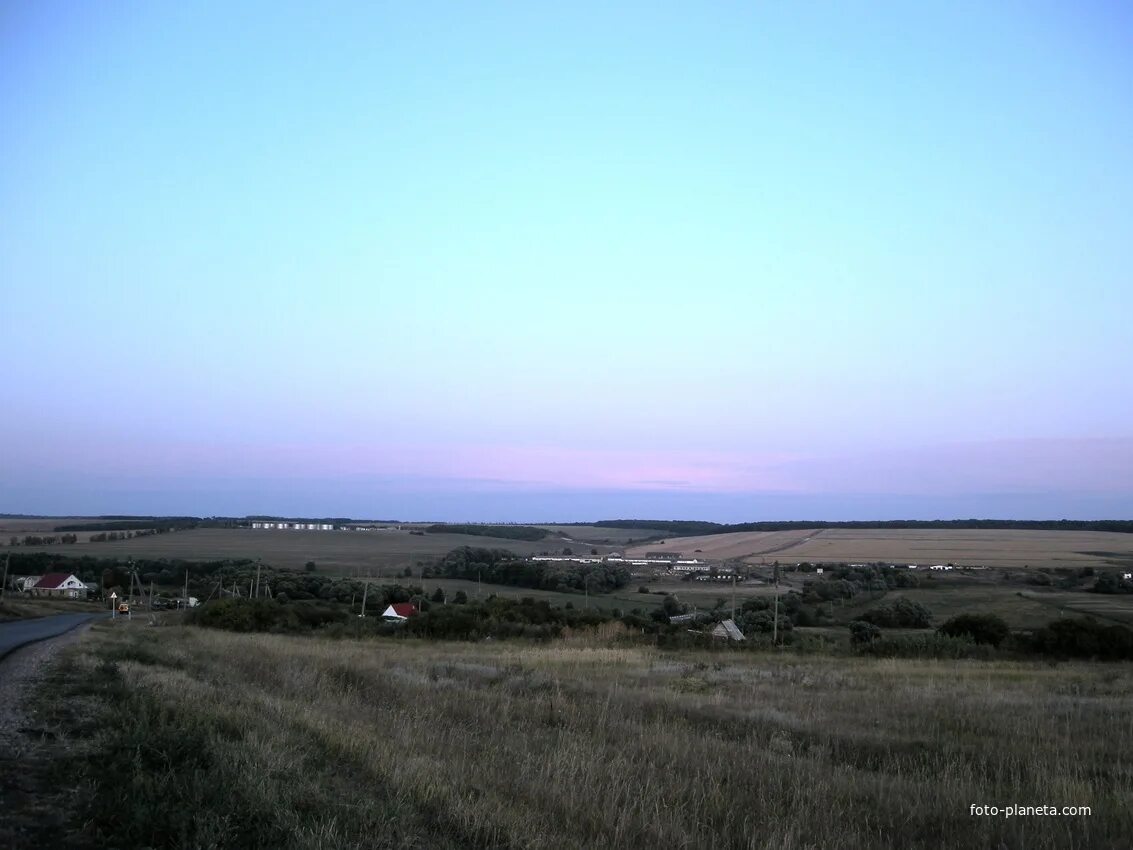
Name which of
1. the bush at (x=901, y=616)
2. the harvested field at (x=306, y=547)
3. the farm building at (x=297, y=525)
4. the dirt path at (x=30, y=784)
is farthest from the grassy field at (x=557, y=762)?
the farm building at (x=297, y=525)

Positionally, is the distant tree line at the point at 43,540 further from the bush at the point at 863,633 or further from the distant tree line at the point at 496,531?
the bush at the point at 863,633

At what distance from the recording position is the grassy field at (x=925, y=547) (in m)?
55.2

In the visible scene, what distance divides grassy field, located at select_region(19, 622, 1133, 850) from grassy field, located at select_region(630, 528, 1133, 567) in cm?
4503

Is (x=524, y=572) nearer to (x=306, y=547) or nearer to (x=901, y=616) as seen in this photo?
(x=901, y=616)

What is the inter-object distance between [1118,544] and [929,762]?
2357 inches

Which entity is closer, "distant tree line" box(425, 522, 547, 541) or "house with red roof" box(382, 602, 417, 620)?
"house with red roof" box(382, 602, 417, 620)

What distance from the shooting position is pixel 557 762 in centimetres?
755

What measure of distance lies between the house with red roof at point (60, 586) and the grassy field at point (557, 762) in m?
62.5

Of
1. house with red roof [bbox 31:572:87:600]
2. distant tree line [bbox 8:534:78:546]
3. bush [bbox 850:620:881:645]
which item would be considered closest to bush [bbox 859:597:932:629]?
bush [bbox 850:620:881:645]

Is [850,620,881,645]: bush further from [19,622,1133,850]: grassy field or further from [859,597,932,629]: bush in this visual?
[19,622,1133,850]: grassy field

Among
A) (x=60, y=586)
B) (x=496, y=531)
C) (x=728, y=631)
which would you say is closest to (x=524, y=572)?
(x=728, y=631)

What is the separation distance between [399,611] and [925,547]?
43.6 meters

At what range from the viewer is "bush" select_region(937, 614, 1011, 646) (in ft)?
101

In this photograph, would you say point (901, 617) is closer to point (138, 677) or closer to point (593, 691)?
point (593, 691)
